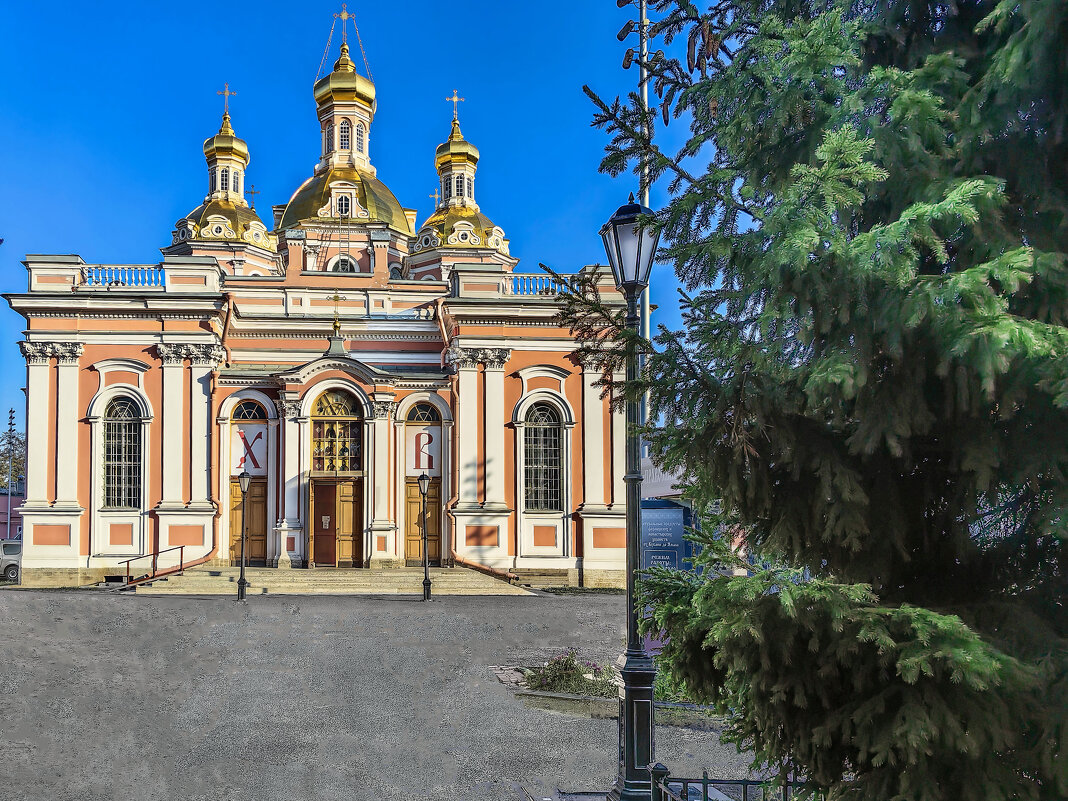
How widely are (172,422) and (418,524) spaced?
21.9ft

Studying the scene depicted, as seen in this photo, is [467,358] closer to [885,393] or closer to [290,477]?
[290,477]

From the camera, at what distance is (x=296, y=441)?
864 inches

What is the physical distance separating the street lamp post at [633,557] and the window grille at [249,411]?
59.4 ft

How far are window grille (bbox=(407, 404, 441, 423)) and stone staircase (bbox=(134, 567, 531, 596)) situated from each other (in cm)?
414

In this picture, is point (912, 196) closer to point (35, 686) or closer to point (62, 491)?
point (35, 686)

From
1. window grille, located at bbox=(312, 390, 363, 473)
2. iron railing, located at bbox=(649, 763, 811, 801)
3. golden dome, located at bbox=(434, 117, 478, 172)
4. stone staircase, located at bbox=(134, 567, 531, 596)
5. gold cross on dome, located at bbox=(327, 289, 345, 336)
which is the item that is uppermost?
golden dome, located at bbox=(434, 117, 478, 172)

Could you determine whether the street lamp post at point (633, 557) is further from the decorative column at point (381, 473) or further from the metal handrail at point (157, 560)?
the metal handrail at point (157, 560)

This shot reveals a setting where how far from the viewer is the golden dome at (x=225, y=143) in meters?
41.8

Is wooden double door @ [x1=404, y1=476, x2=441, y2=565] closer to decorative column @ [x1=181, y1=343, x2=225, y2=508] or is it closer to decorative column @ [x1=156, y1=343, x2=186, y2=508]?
decorative column @ [x1=181, y1=343, x2=225, y2=508]

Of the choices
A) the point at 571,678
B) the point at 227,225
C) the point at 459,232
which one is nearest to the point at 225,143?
the point at 227,225

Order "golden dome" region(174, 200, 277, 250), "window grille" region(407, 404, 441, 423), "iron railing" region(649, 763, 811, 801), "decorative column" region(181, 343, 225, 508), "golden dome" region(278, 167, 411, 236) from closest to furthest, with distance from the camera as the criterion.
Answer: "iron railing" region(649, 763, 811, 801)
"decorative column" region(181, 343, 225, 508)
"window grille" region(407, 404, 441, 423)
"golden dome" region(278, 167, 411, 236)
"golden dome" region(174, 200, 277, 250)


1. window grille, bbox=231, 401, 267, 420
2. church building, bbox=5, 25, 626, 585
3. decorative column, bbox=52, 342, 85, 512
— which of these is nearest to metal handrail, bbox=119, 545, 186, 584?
church building, bbox=5, 25, 626, 585

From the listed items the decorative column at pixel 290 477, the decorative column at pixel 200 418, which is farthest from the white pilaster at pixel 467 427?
the decorative column at pixel 200 418

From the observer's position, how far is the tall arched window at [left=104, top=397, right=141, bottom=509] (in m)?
22.0
